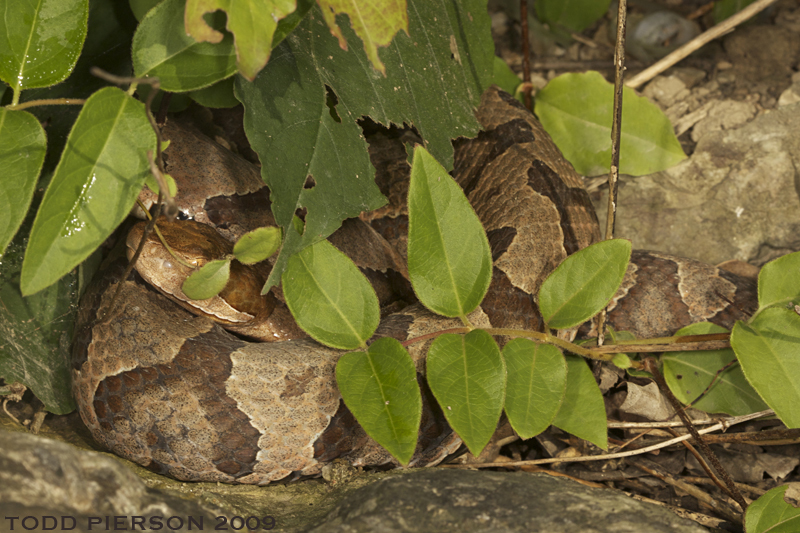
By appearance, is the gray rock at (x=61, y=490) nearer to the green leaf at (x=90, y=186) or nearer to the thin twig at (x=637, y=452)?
the green leaf at (x=90, y=186)

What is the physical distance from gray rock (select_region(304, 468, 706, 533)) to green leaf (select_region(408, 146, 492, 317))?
0.47 meters

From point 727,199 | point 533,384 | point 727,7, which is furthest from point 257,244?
point 727,7

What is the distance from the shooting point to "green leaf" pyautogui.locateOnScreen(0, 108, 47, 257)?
4.55ft

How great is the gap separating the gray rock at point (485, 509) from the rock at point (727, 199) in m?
1.81

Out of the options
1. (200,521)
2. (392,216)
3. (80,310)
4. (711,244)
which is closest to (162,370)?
(80,310)

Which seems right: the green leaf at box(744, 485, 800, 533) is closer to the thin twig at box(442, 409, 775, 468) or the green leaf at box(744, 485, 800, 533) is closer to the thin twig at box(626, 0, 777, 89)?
the thin twig at box(442, 409, 775, 468)

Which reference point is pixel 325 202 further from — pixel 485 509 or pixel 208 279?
pixel 485 509

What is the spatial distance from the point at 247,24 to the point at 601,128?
7.35 ft

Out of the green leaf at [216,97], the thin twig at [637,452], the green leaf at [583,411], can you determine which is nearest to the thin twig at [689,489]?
the thin twig at [637,452]

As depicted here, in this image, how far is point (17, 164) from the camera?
4.65 feet

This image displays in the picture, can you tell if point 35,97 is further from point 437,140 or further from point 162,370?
point 437,140

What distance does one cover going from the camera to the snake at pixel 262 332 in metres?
2.00

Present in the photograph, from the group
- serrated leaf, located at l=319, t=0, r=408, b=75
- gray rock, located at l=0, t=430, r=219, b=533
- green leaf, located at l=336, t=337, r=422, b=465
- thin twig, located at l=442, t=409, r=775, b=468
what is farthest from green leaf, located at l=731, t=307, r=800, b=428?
gray rock, located at l=0, t=430, r=219, b=533

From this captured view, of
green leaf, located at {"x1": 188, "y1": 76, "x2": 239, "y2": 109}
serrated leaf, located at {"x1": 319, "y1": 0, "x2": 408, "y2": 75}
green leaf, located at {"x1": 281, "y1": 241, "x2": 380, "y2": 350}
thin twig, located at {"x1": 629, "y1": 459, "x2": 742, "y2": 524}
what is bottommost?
thin twig, located at {"x1": 629, "y1": 459, "x2": 742, "y2": 524}
